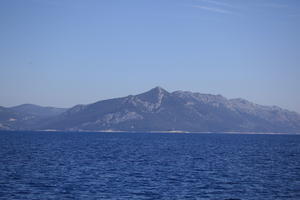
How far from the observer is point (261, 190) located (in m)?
57.9

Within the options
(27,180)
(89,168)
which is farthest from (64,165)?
(27,180)

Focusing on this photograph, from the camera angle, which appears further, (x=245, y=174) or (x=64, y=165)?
(x=64, y=165)

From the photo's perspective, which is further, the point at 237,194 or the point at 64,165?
the point at 64,165

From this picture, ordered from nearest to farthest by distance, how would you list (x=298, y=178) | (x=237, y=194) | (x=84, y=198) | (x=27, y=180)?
(x=84, y=198)
(x=237, y=194)
(x=27, y=180)
(x=298, y=178)

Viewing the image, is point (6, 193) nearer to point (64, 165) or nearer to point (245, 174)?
point (64, 165)

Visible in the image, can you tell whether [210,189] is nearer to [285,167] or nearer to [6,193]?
[6,193]

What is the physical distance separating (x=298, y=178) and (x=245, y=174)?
918 cm

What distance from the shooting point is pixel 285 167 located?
285ft

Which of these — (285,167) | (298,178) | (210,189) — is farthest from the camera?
(285,167)

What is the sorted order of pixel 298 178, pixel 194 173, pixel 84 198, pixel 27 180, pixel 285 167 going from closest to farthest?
1. pixel 84 198
2. pixel 27 180
3. pixel 298 178
4. pixel 194 173
5. pixel 285 167

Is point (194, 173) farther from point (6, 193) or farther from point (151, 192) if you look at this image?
point (6, 193)

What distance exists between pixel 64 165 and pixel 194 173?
92.3 feet

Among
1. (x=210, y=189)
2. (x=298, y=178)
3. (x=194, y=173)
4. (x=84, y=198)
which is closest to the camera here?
(x=84, y=198)

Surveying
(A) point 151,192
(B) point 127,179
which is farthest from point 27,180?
(A) point 151,192
